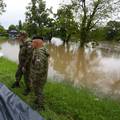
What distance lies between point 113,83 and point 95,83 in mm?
990

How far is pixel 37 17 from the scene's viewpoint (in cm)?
5153

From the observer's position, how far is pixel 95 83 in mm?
12297

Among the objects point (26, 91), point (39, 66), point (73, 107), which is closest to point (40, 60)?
point (39, 66)

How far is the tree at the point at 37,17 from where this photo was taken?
168 ft

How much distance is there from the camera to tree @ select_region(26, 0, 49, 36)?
168 ft

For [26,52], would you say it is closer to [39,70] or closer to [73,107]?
[39,70]

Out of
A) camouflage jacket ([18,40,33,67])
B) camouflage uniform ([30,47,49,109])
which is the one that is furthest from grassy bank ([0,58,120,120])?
camouflage jacket ([18,40,33,67])

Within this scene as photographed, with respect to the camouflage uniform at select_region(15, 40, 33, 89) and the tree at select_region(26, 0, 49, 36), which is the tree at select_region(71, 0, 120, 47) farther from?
the camouflage uniform at select_region(15, 40, 33, 89)

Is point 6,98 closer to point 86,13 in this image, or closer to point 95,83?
point 95,83

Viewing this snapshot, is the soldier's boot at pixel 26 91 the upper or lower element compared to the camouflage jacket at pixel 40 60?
lower

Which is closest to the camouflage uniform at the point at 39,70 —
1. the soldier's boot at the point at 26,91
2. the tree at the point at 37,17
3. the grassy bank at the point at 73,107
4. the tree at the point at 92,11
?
the grassy bank at the point at 73,107

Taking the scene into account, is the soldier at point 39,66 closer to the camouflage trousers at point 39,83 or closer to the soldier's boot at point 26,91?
the camouflage trousers at point 39,83

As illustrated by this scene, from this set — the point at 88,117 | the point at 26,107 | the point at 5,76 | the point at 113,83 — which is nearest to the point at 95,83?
the point at 113,83

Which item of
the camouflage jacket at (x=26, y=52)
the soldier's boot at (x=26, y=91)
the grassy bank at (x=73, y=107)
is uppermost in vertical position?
the camouflage jacket at (x=26, y=52)
